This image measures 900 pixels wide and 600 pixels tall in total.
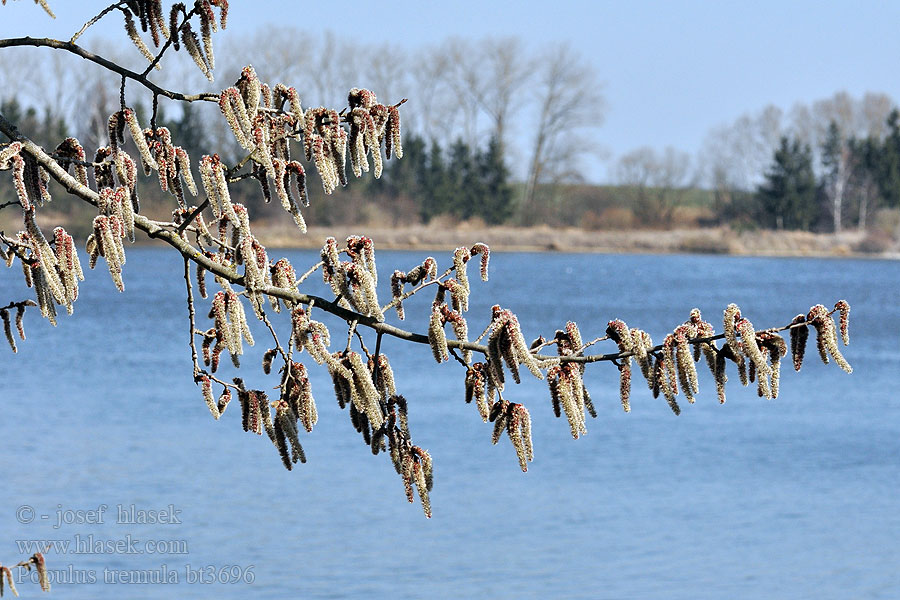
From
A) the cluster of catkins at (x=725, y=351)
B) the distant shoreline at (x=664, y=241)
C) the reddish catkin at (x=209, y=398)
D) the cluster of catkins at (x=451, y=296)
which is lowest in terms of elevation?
the distant shoreline at (x=664, y=241)

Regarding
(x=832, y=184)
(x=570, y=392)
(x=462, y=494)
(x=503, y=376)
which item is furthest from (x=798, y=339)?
(x=832, y=184)

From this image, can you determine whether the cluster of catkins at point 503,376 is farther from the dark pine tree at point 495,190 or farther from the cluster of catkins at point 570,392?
the dark pine tree at point 495,190

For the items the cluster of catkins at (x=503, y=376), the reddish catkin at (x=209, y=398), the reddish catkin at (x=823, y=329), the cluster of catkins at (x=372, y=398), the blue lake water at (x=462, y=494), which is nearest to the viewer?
the cluster of catkins at (x=503, y=376)

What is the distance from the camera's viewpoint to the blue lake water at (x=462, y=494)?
13.5 metres

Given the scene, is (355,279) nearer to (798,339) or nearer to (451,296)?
(451,296)

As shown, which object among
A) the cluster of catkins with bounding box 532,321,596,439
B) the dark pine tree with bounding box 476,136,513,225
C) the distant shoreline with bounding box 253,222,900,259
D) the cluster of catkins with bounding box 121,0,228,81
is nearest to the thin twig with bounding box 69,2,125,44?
the cluster of catkins with bounding box 121,0,228,81

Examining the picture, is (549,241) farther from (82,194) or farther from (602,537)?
(82,194)

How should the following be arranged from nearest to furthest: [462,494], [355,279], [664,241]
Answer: [355,279] < [462,494] < [664,241]

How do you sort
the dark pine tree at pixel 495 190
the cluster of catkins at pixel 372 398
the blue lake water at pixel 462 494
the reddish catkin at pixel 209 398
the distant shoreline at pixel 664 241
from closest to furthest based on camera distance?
1. the cluster of catkins at pixel 372 398
2. the reddish catkin at pixel 209 398
3. the blue lake water at pixel 462 494
4. the distant shoreline at pixel 664 241
5. the dark pine tree at pixel 495 190

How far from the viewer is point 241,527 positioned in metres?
14.8

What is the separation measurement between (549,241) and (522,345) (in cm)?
7660

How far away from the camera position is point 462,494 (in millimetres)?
16312

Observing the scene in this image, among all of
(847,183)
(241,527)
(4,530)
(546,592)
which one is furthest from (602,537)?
(847,183)

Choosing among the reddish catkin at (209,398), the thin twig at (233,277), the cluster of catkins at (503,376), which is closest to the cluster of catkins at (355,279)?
the thin twig at (233,277)
